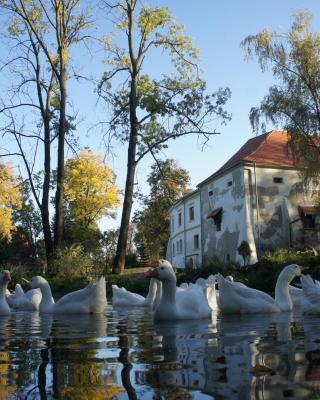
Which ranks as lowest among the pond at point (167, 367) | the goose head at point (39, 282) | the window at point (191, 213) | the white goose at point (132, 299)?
the pond at point (167, 367)

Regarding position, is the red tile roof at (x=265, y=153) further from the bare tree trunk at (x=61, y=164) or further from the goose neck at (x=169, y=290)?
the goose neck at (x=169, y=290)

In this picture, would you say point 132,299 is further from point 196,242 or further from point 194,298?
point 196,242

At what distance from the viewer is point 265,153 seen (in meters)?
39.8

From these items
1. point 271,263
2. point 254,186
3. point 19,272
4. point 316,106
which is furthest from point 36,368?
point 254,186

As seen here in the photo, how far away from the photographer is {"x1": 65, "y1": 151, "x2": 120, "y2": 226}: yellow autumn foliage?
1981 inches

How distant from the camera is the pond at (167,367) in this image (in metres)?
2.16

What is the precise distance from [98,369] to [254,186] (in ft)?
116

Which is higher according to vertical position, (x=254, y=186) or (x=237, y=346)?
(x=254, y=186)

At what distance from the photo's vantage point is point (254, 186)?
37.5 m

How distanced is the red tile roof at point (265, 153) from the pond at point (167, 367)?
33.5 metres

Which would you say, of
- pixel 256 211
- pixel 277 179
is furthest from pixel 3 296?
pixel 277 179

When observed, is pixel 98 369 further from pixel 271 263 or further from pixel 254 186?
pixel 254 186

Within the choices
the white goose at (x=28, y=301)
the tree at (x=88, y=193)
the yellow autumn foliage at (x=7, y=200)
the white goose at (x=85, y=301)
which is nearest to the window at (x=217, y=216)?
the tree at (x=88, y=193)

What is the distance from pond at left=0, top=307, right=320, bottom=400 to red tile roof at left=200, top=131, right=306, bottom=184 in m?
Result: 33.5
